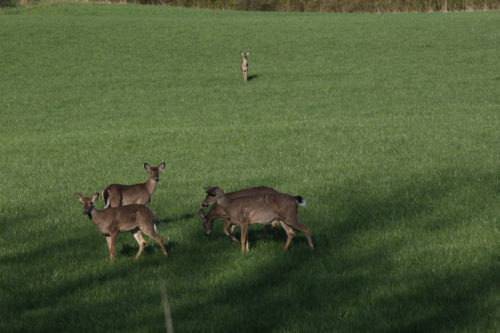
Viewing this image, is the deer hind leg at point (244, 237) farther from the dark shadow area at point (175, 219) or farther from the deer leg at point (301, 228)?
the dark shadow area at point (175, 219)

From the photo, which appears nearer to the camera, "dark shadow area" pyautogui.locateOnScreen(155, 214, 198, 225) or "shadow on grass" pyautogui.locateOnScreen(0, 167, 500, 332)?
"shadow on grass" pyautogui.locateOnScreen(0, 167, 500, 332)

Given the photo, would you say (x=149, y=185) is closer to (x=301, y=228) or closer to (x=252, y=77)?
(x=301, y=228)

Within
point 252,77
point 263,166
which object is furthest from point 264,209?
point 252,77

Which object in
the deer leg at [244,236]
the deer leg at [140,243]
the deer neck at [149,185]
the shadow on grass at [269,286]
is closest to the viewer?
the shadow on grass at [269,286]

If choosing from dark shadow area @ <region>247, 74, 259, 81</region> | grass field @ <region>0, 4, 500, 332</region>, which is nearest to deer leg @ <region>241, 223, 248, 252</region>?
grass field @ <region>0, 4, 500, 332</region>

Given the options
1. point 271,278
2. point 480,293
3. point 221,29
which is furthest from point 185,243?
point 221,29

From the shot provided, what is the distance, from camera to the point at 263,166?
2000 centimetres

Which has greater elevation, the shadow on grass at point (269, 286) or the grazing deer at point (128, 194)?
the grazing deer at point (128, 194)

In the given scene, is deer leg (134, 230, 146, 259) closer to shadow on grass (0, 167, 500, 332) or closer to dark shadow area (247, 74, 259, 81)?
shadow on grass (0, 167, 500, 332)

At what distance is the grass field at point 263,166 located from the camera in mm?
8234

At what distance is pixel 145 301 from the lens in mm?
8453

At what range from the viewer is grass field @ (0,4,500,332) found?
8.23 meters

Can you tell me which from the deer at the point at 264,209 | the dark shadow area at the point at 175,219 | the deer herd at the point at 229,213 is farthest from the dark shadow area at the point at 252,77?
the deer at the point at 264,209

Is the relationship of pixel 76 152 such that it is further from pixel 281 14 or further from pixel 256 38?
pixel 281 14
